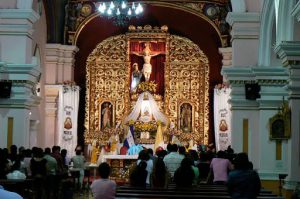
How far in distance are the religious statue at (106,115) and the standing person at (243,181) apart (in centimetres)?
1839

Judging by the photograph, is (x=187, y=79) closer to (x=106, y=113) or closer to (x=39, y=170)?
(x=106, y=113)

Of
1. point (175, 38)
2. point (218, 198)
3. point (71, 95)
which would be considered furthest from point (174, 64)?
point (218, 198)

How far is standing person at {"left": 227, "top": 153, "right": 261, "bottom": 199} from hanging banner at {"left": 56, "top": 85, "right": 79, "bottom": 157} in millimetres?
16534

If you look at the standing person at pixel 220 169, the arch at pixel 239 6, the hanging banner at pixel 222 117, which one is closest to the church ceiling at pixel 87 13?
the hanging banner at pixel 222 117

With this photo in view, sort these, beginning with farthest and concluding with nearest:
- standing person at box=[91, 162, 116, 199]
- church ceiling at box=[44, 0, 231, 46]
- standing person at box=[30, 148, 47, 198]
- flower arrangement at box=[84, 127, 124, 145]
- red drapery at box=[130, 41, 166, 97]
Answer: red drapery at box=[130, 41, 166, 97]
flower arrangement at box=[84, 127, 124, 145]
church ceiling at box=[44, 0, 231, 46]
standing person at box=[30, 148, 47, 198]
standing person at box=[91, 162, 116, 199]

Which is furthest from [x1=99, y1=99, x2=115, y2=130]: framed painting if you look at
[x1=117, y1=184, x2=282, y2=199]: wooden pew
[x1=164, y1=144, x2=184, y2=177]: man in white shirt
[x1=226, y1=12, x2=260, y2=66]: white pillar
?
[x1=117, y1=184, x2=282, y2=199]: wooden pew

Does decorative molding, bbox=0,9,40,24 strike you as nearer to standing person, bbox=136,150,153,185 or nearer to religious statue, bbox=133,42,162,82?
standing person, bbox=136,150,153,185

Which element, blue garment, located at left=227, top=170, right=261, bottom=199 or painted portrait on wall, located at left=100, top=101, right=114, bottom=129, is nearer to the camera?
blue garment, located at left=227, top=170, right=261, bottom=199

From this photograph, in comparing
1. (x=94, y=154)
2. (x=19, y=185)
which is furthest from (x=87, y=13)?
(x=19, y=185)

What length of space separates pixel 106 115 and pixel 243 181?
61.2 feet

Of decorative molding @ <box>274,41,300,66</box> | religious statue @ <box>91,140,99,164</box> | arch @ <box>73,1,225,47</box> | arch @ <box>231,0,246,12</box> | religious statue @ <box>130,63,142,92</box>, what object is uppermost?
arch @ <box>73,1,225,47</box>

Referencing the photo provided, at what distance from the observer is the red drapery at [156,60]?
26.2m

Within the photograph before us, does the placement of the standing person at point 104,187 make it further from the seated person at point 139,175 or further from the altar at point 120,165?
the altar at point 120,165

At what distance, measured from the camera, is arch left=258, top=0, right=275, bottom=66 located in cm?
1622
